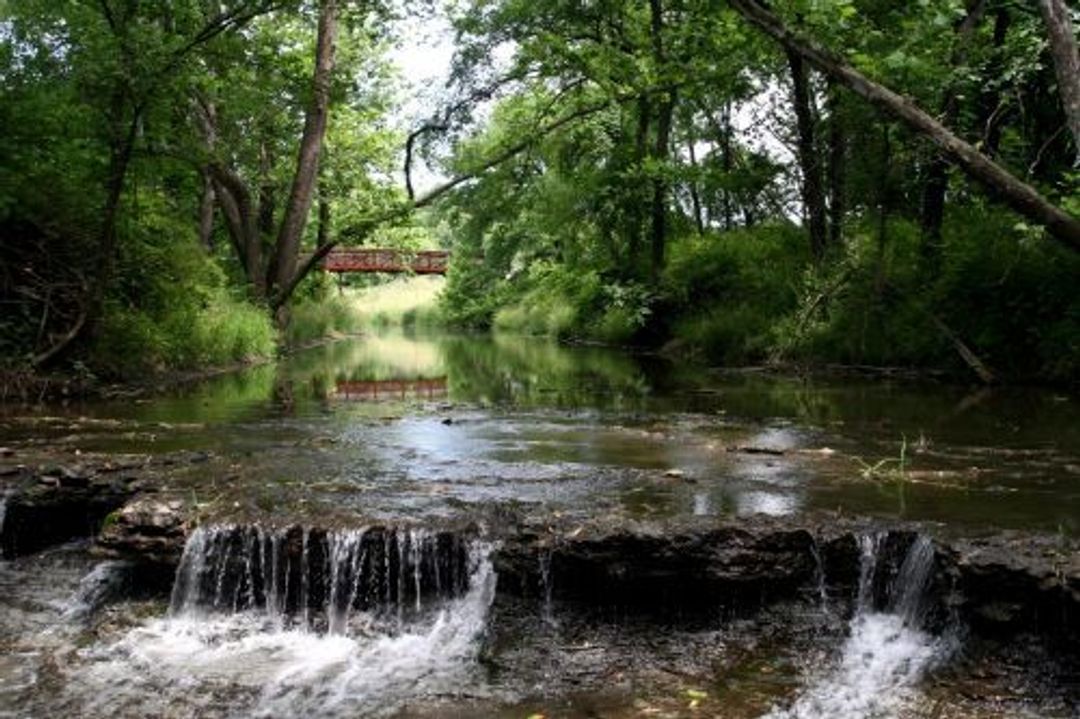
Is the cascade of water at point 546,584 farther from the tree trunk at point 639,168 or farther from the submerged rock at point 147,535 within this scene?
the tree trunk at point 639,168

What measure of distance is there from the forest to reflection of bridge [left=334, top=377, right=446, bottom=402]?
290 cm

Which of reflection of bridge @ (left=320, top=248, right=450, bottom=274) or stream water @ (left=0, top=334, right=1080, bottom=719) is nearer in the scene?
stream water @ (left=0, top=334, right=1080, bottom=719)

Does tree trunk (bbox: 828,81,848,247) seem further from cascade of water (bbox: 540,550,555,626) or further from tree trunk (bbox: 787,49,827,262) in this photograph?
cascade of water (bbox: 540,550,555,626)

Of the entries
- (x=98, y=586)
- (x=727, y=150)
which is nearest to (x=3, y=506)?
(x=98, y=586)

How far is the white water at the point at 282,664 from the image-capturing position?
5207 mm

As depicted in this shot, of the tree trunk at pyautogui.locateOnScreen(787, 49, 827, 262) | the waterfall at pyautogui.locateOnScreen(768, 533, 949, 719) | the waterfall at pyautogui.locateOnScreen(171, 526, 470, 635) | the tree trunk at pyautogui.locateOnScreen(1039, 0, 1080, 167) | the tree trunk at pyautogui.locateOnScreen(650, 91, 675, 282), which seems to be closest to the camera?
the waterfall at pyautogui.locateOnScreen(768, 533, 949, 719)

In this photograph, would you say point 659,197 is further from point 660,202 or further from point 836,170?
point 836,170

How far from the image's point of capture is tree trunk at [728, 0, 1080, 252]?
884cm

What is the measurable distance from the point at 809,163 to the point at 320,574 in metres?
15.7

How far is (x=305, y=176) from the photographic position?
70.5 feet

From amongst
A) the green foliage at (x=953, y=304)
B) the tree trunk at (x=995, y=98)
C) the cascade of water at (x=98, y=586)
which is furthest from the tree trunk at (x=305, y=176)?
the cascade of water at (x=98, y=586)

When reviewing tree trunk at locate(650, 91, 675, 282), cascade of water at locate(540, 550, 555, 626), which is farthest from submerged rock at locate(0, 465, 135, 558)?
tree trunk at locate(650, 91, 675, 282)

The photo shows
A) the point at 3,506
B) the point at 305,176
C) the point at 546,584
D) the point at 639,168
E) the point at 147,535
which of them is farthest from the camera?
the point at 639,168

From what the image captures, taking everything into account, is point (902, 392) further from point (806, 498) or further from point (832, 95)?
point (806, 498)
